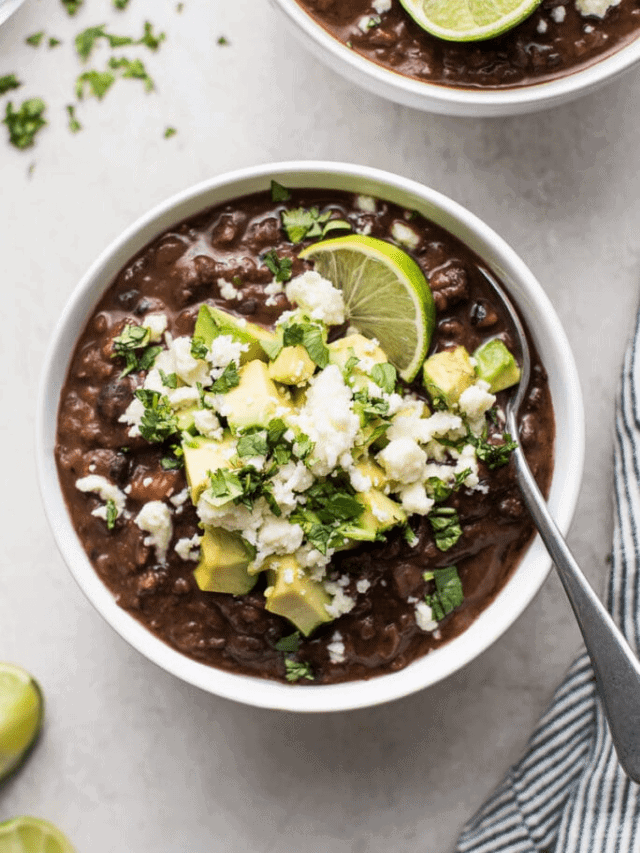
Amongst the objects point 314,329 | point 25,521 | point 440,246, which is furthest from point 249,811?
point 440,246

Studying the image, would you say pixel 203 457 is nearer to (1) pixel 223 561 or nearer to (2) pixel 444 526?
(1) pixel 223 561

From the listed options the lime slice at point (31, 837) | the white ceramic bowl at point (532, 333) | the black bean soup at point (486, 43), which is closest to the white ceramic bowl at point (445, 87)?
the black bean soup at point (486, 43)

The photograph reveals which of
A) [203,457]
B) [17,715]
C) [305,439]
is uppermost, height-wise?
[305,439]

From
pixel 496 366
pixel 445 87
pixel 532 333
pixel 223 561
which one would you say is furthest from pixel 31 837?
pixel 445 87

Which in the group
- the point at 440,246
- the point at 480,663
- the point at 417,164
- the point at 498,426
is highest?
the point at 417,164

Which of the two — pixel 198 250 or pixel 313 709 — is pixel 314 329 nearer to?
pixel 198 250

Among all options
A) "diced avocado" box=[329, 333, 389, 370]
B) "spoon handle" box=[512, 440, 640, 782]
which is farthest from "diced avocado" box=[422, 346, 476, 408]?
"spoon handle" box=[512, 440, 640, 782]
